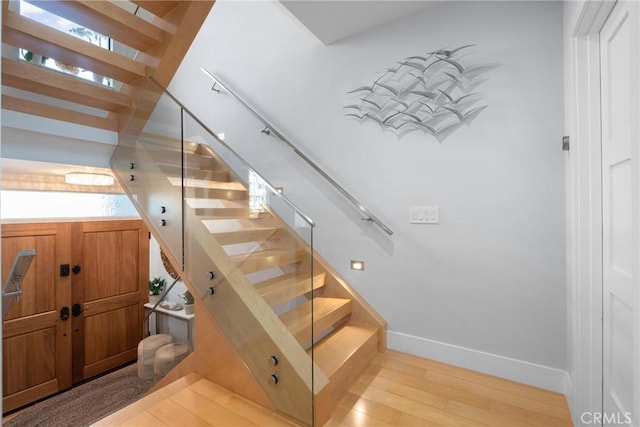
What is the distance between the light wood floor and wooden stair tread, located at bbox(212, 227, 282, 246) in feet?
3.41

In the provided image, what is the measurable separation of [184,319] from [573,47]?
485cm

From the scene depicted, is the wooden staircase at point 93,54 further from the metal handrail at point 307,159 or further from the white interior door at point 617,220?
the white interior door at point 617,220

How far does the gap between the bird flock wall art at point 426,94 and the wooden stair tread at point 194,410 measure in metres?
2.29

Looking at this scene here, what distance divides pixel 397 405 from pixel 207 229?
174 centimetres

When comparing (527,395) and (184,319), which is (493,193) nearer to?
(527,395)

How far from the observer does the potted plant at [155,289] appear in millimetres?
4582

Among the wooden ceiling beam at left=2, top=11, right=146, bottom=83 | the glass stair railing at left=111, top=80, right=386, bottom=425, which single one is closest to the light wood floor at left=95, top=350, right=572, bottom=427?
the glass stair railing at left=111, top=80, right=386, bottom=425

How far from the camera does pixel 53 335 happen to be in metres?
3.66

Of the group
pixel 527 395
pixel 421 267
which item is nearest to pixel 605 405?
pixel 527 395

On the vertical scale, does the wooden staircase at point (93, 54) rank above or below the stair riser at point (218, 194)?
above

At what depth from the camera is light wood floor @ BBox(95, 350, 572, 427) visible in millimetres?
1654

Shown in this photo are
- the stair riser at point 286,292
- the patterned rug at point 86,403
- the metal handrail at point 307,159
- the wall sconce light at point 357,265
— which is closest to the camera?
the stair riser at point 286,292

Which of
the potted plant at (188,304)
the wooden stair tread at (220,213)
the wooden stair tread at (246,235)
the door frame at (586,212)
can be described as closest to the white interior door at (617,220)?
the door frame at (586,212)

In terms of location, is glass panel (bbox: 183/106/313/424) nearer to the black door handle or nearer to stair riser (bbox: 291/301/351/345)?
stair riser (bbox: 291/301/351/345)
